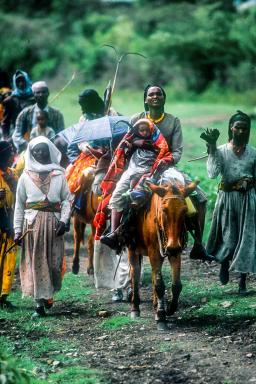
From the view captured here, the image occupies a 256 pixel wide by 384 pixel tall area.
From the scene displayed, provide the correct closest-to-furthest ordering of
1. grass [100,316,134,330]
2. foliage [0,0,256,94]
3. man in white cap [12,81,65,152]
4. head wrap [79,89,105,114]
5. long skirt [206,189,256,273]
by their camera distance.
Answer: grass [100,316,134,330] < long skirt [206,189,256,273] < head wrap [79,89,105,114] < man in white cap [12,81,65,152] < foliage [0,0,256,94]

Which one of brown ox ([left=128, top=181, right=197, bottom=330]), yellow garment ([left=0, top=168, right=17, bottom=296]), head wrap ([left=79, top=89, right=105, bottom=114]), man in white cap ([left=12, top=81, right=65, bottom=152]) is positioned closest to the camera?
brown ox ([left=128, top=181, right=197, bottom=330])

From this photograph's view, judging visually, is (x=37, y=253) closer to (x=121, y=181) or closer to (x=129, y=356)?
(x=121, y=181)

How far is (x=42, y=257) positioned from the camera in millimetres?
10914

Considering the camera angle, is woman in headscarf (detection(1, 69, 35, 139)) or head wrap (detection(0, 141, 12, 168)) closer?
head wrap (detection(0, 141, 12, 168))

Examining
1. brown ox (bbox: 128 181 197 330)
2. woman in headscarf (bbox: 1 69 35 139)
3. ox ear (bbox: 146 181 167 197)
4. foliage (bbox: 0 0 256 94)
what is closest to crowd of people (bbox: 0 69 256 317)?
brown ox (bbox: 128 181 197 330)

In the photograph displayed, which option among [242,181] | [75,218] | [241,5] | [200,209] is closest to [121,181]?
[200,209]

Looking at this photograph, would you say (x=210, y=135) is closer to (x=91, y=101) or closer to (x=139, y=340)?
(x=139, y=340)

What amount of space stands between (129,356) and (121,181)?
2234 mm

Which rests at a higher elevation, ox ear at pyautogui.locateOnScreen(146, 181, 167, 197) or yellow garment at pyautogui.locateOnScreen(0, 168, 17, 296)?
ox ear at pyautogui.locateOnScreen(146, 181, 167, 197)

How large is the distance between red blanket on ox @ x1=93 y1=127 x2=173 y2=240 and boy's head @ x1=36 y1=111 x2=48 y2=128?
3.15 m

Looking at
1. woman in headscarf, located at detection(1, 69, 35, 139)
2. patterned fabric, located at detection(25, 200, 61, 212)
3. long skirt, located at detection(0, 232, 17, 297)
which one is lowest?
long skirt, located at detection(0, 232, 17, 297)

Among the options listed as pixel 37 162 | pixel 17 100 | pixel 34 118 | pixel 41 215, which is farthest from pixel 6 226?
pixel 17 100

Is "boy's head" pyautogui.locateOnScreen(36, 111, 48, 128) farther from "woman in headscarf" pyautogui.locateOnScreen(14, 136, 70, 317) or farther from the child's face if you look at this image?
the child's face

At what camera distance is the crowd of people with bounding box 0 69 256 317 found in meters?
10.3
